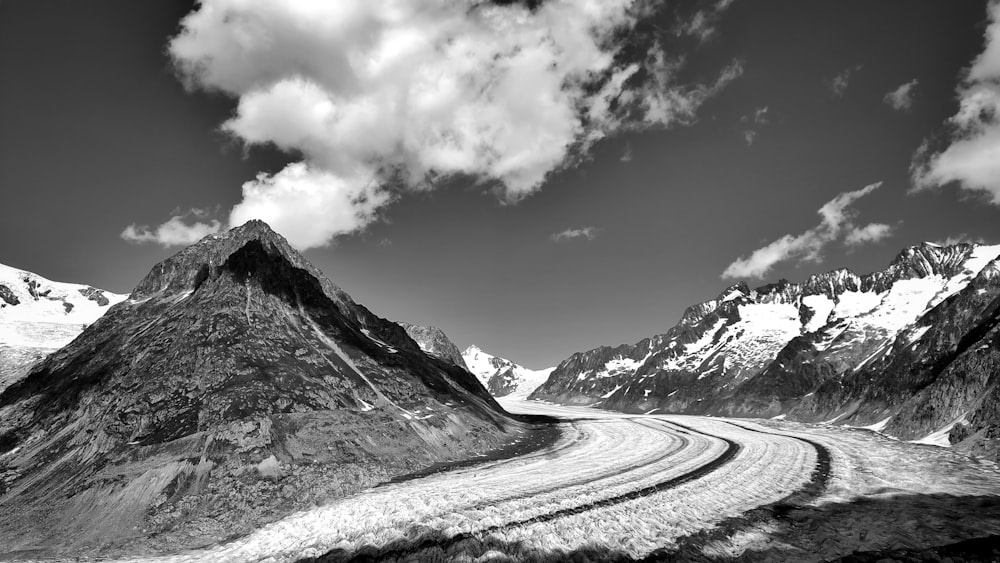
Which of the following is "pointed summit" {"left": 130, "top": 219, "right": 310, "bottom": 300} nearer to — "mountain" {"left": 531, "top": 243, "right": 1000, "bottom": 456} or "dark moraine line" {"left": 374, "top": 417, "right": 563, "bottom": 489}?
"dark moraine line" {"left": 374, "top": 417, "right": 563, "bottom": 489}

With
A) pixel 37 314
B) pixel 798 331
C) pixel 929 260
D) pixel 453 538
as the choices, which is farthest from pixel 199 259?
pixel 929 260

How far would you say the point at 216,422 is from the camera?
29.1m

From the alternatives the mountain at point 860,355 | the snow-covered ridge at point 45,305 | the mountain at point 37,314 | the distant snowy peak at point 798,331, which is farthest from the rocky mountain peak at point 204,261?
the distant snowy peak at point 798,331

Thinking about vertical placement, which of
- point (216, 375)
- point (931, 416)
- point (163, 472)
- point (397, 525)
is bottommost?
point (931, 416)

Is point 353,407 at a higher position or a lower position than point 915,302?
lower

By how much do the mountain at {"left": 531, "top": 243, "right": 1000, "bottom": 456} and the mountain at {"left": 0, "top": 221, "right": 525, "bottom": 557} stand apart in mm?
42728

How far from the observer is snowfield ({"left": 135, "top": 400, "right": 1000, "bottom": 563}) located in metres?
16.5

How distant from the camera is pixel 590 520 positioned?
61.7 feet

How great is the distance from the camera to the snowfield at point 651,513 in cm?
1648

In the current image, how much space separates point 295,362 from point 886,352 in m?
106

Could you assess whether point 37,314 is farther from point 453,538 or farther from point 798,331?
point 798,331

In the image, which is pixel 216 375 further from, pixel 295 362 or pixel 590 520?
pixel 590 520

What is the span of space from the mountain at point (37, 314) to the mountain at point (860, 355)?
145 meters

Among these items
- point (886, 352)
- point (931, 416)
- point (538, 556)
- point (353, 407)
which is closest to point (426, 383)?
point (353, 407)
